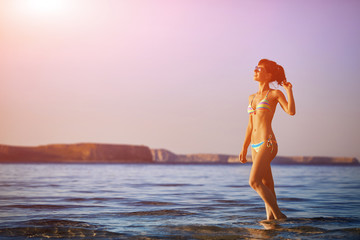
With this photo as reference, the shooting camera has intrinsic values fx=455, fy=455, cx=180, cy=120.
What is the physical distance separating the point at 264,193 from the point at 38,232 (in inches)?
125

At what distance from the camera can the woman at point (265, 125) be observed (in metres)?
6.56

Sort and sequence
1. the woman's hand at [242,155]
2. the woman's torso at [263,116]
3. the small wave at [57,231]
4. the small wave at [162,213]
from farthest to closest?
the small wave at [162,213]
the woman's hand at [242,155]
the woman's torso at [263,116]
the small wave at [57,231]

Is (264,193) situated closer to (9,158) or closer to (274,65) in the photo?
(274,65)

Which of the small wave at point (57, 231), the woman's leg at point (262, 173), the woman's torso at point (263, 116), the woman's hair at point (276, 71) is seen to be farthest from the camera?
the woman's hair at point (276, 71)

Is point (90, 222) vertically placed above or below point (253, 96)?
below

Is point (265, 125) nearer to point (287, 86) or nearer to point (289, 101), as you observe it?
point (289, 101)

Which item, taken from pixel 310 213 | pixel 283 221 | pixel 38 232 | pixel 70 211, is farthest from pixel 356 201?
pixel 38 232

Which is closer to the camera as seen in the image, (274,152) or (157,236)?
(157,236)

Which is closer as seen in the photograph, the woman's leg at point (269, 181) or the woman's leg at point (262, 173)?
the woman's leg at point (262, 173)

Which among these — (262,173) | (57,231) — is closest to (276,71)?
(262,173)

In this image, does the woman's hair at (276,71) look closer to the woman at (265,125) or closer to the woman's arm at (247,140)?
the woman at (265,125)

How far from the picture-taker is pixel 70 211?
28.5 feet

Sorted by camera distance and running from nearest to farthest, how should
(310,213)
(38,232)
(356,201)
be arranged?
1. (38,232)
2. (310,213)
3. (356,201)

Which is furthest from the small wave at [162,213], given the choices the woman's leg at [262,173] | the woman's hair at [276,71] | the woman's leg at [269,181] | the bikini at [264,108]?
the woman's hair at [276,71]
